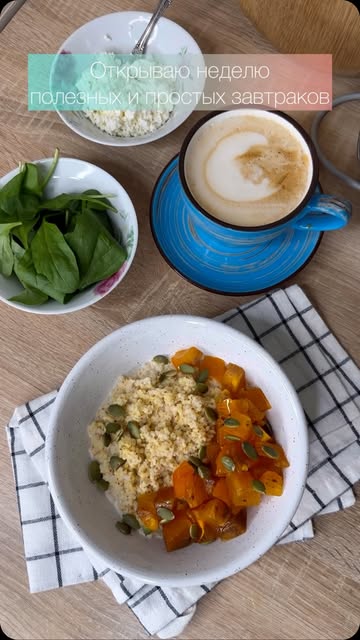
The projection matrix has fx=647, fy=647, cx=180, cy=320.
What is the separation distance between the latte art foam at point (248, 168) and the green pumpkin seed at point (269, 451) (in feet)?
1.17

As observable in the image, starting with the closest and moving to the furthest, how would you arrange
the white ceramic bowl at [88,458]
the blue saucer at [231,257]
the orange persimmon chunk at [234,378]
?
1. the white ceramic bowl at [88,458]
2. the orange persimmon chunk at [234,378]
3. the blue saucer at [231,257]

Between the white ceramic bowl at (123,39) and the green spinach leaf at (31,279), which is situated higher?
the white ceramic bowl at (123,39)

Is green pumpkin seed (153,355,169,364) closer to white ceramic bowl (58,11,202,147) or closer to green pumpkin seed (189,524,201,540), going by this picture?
green pumpkin seed (189,524,201,540)

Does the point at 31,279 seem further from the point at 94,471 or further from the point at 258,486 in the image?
the point at 258,486

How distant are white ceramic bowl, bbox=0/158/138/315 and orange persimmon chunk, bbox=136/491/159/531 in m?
0.33

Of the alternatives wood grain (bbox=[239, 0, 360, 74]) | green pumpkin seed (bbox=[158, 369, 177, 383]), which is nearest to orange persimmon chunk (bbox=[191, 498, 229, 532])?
green pumpkin seed (bbox=[158, 369, 177, 383])

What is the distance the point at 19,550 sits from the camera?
1073 millimetres

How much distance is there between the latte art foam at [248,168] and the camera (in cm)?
107

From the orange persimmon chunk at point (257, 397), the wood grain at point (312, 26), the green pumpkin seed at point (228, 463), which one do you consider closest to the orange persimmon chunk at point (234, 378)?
the orange persimmon chunk at point (257, 397)

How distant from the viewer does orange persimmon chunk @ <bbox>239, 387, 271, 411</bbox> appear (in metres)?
1.03

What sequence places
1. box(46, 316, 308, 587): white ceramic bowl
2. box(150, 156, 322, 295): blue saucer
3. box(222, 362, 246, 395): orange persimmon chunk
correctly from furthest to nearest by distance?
box(150, 156, 322, 295): blue saucer, box(222, 362, 246, 395): orange persimmon chunk, box(46, 316, 308, 587): white ceramic bowl

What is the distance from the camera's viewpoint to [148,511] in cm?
98

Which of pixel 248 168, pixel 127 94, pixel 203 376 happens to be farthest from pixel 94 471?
pixel 127 94

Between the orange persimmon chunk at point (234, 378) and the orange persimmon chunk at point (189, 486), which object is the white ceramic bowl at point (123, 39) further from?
the orange persimmon chunk at point (189, 486)
